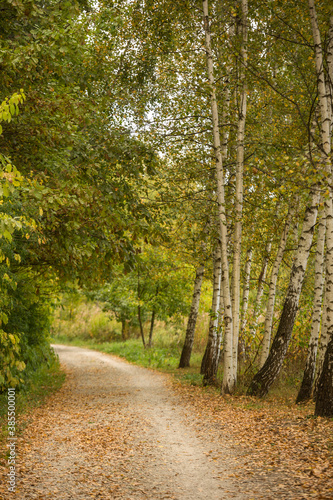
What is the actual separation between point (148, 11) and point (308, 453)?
1069 centimetres

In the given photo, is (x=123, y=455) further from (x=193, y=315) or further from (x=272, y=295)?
→ (x=193, y=315)

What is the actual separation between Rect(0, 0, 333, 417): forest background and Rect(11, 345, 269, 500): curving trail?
1300 millimetres

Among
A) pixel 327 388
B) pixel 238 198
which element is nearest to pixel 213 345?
pixel 238 198

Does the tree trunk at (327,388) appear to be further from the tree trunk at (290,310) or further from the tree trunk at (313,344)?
the tree trunk at (290,310)

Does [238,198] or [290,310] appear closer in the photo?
[290,310]

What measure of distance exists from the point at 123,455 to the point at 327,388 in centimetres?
338

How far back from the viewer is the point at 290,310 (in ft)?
31.5

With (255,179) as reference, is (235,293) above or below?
below

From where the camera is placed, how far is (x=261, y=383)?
399 inches

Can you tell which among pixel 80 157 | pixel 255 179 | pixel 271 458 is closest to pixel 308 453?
pixel 271 458

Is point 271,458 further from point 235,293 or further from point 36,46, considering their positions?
point 36,46

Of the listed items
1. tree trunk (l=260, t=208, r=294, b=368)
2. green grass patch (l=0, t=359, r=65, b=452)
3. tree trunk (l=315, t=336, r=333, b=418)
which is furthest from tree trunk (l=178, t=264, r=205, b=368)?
tree trunk (l=315, t=336, r=333, b=418)

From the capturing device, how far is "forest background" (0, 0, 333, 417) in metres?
6.88

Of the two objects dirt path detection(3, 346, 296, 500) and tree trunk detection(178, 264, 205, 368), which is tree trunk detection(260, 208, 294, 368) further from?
tree trunk detection(178, 264, 205, 368)
